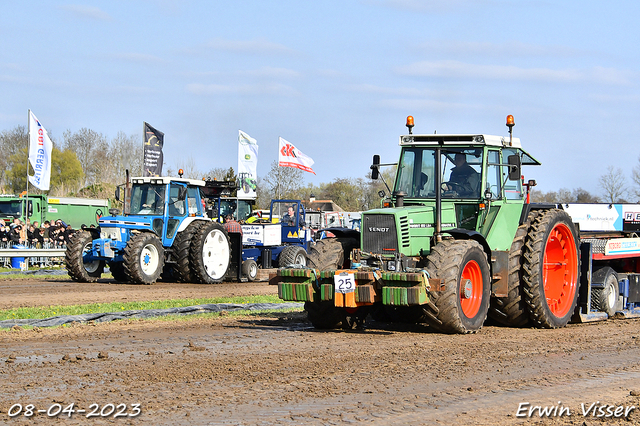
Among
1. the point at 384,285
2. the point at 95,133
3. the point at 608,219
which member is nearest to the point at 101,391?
the point at 384,285

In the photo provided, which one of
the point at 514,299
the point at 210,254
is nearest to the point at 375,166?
the point at 514,299

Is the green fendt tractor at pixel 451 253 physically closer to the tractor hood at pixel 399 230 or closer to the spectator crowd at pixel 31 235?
the tractor hood at pixel 399 230

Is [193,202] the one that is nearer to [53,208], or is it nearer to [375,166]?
[375,166]

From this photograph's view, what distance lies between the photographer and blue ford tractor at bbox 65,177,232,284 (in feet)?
58.8

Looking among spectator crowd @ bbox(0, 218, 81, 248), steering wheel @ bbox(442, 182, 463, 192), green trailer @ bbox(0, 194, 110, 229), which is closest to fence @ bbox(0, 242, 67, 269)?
spectator crowd @ bbox(0, 218, 81, 248)

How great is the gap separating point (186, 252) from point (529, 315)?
1051 centimetres

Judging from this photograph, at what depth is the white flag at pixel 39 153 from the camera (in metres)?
26.2

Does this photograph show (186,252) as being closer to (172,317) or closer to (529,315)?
(172,317)

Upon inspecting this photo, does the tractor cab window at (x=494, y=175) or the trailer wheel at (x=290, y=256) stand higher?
the tractor cab window at (x=494, y=175)

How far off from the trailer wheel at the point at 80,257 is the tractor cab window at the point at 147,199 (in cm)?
138

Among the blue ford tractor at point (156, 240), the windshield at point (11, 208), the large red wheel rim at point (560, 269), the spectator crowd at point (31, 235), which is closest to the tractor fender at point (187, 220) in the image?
the blue ford tractor at point (156, 240)

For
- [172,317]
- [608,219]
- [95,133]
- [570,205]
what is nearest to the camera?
[172,317]

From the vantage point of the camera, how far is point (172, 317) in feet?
38.8

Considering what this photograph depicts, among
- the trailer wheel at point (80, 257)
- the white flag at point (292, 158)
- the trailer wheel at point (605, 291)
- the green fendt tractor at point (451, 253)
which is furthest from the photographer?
the white flag at point (292, 158)
